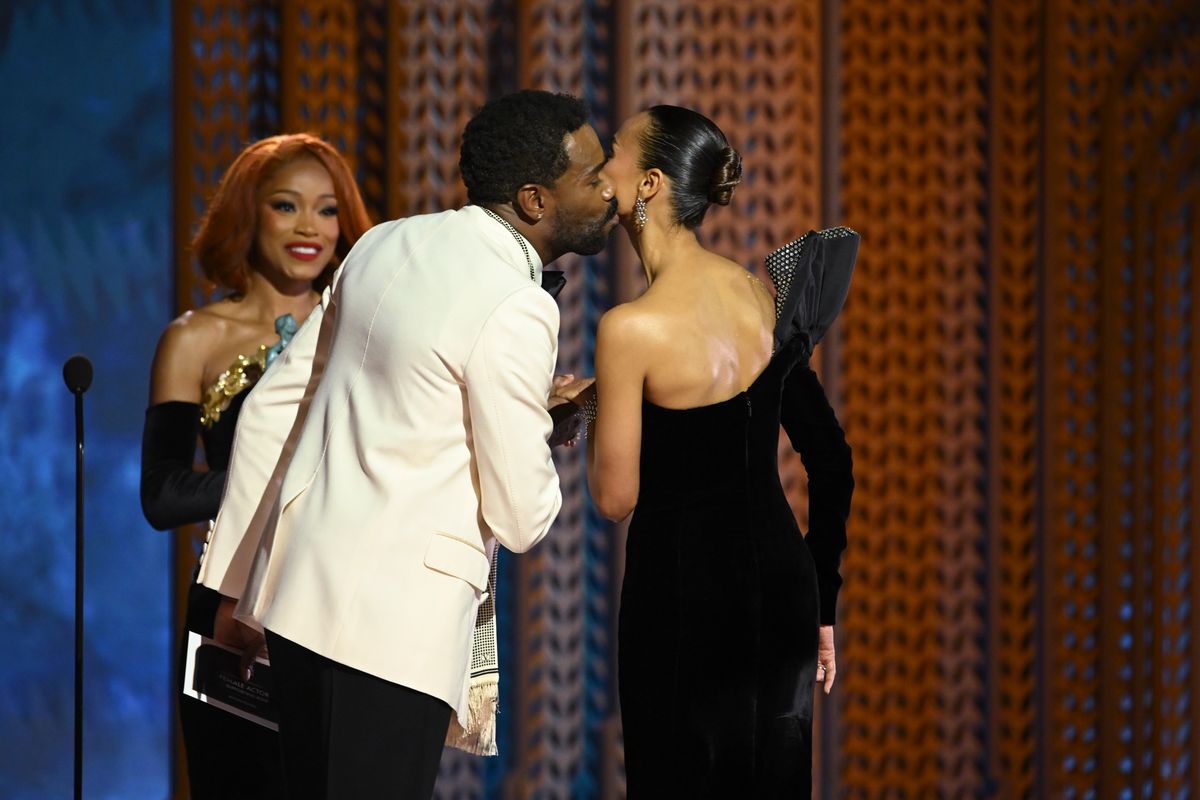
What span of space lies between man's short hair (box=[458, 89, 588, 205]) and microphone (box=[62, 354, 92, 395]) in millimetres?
1129

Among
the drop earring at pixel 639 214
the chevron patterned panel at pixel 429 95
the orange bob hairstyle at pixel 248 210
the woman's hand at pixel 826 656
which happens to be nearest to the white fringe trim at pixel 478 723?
the woman's hand at pixel 826 656

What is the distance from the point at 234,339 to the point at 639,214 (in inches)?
42.6

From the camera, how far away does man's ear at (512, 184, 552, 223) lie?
206 cm

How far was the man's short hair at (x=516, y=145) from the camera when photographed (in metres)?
2.05

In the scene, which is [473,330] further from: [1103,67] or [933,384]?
[1103,67]

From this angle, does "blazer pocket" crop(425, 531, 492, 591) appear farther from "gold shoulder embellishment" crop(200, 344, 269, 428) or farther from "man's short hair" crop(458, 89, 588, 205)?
"gold shoulder embellishment" crop(200, 344, 269, 428)

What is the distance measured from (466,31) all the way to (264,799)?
252cm

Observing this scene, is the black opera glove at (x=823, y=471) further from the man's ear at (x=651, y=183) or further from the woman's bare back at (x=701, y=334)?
the man's ear at (x=651, y=183)

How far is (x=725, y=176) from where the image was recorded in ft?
7.36

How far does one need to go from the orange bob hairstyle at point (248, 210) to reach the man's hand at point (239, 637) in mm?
899

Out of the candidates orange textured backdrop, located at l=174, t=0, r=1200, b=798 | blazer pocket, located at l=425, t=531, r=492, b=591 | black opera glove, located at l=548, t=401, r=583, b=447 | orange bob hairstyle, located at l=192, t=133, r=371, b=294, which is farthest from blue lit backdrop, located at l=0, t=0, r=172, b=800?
blazer pocket, located at l=425, t=531, r=492, b=591

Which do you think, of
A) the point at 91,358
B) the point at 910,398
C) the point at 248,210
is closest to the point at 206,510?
the point at 248,210

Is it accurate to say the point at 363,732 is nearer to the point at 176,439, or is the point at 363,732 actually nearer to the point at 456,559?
the point at 456,559

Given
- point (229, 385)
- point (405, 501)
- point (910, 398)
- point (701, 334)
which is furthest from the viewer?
point (910, 398)
